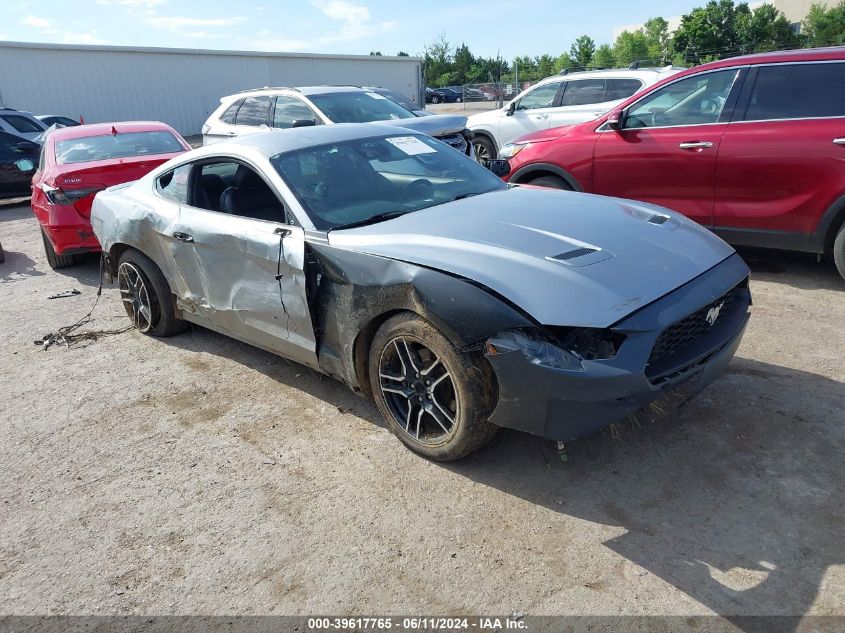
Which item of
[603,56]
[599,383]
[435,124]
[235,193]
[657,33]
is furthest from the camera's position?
[657,33]

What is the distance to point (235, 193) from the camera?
4.39m

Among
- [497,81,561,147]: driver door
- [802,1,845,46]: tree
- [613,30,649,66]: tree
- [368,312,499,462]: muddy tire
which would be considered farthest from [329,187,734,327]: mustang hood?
[613,30,649,66]: tree

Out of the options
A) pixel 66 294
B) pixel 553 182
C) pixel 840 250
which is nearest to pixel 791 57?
pixel 840 250

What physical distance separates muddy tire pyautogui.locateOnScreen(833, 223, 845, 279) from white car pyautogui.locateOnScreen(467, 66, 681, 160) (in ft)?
16.4

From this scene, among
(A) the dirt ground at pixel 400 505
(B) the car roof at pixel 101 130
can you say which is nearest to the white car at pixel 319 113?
Result: (B) the car roof at pixel 101 130

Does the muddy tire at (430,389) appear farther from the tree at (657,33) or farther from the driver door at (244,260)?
the tree at (657,33)

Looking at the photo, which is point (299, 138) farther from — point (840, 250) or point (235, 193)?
point (840, 250)

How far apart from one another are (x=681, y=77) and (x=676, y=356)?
4064 mm

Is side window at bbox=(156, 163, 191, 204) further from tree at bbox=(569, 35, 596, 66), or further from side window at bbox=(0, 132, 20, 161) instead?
tree at bbox=(569, 35, 596, 66)

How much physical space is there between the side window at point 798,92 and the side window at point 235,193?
407cm

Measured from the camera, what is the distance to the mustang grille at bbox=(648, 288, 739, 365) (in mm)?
2930

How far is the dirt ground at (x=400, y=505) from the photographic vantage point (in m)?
2.56

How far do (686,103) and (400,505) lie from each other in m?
4.74

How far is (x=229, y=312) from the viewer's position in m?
4.32
